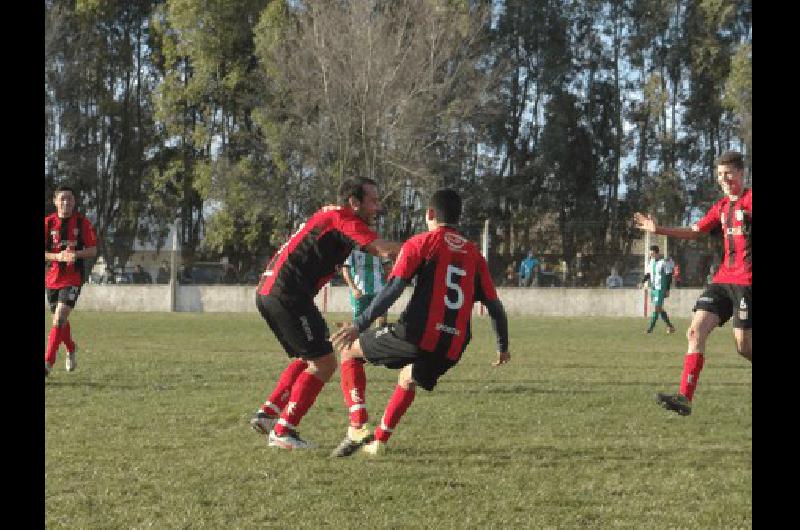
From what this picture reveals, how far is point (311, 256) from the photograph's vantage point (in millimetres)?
7586

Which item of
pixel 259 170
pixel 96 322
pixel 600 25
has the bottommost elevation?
pixel 96 322

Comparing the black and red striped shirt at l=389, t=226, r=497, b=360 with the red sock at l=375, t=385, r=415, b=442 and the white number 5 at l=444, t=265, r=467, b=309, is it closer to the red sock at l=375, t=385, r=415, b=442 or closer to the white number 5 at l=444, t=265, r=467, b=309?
the white number 5 at l=444, t=265, r=467, b=309

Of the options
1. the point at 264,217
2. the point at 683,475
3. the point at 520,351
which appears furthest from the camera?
the point at 264,217

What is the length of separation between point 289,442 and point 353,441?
0.51 meters

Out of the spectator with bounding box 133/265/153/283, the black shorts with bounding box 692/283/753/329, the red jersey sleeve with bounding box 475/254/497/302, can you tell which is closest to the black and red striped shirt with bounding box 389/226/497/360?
the red jersey sleeve with bounding box 475/254/497/302

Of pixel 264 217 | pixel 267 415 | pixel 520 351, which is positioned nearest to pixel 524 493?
pixel 267 415

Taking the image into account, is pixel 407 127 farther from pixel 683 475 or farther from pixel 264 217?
pixel 683 475

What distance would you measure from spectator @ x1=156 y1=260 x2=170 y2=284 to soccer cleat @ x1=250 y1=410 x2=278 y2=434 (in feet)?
89.0

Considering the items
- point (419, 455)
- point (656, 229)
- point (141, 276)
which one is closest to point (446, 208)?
point (419, 455)

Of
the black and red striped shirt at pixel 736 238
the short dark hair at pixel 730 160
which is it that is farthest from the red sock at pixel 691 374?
the short dark hair at pixel 730 160

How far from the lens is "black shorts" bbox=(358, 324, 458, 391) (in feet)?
23.4

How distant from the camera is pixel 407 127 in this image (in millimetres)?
39594

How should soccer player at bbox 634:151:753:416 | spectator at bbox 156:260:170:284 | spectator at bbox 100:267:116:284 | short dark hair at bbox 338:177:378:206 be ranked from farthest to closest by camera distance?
spectator at bbox 100:267:116:284 → spectator at bbox 156:260:170:284 → soccer player at bbox 634:151:753:416 → short dark hair at bbox 338:177:378:206
